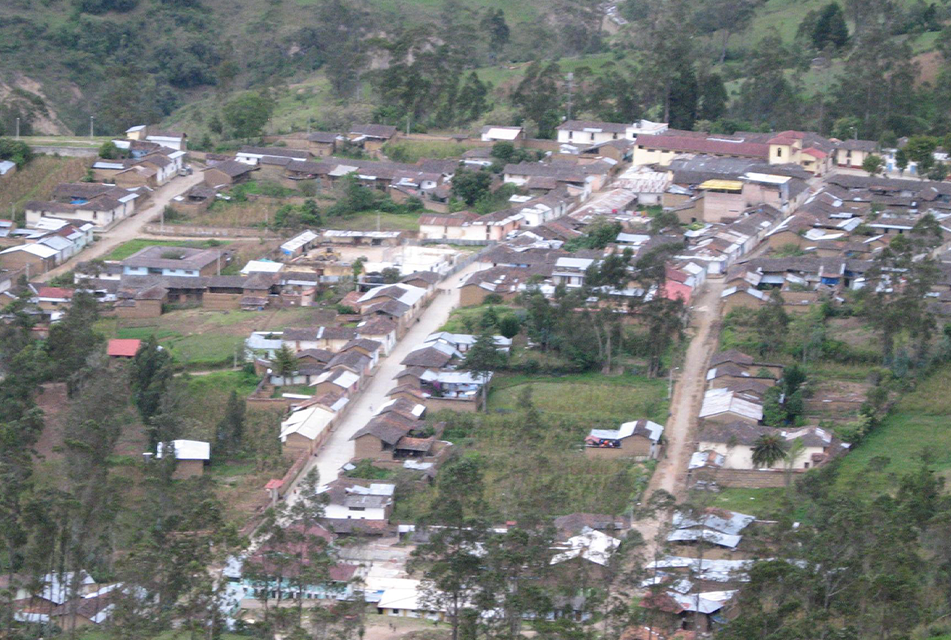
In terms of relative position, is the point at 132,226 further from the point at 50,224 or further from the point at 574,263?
the point at 574,263

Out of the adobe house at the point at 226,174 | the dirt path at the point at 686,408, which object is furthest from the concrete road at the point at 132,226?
the dirt path at the point at 686,408

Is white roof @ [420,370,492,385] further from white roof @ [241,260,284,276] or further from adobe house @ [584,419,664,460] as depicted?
white roof @ [241,260,284,276]

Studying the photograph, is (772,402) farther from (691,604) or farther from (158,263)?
(158,263)

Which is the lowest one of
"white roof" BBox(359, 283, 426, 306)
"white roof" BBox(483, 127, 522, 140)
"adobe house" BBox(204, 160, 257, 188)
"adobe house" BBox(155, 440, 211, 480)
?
"adobe house" BBox(155, 440, 211, 480)

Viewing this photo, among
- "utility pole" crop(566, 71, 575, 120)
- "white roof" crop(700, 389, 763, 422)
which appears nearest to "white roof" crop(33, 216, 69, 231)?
"utility pole" crop(566, 71, 575, 120)

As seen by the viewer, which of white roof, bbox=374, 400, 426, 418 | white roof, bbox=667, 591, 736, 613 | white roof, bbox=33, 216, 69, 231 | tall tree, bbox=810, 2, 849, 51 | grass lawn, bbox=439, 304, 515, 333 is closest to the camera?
white roof, bbox=667, 591, 736, 613

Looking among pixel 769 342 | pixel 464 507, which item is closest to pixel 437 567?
pixel 464 507
